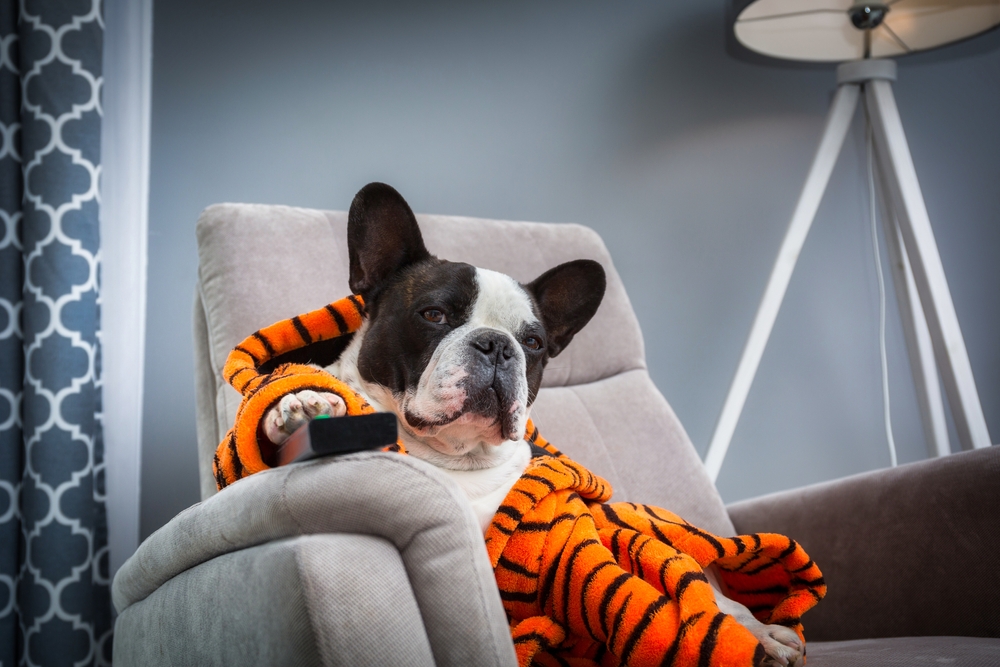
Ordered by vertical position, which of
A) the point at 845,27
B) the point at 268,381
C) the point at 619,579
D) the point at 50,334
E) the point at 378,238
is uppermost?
the point at 845,27

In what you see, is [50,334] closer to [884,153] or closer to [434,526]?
[434,526]

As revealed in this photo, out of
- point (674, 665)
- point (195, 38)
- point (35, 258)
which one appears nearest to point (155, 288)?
point (35, 258)

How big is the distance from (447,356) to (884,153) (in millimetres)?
1699

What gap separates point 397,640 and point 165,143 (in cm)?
172

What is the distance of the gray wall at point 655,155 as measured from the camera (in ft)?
6.72

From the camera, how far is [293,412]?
0.80 m

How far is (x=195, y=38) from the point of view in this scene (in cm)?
198

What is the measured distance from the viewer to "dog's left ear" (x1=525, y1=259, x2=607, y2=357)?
137cm

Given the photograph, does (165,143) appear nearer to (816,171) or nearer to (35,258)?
(35,258)

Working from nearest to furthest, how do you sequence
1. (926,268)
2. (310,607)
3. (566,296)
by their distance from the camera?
1. (310,607)
2. (566,296)
3. (926,268)

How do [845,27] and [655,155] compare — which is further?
[655,155]

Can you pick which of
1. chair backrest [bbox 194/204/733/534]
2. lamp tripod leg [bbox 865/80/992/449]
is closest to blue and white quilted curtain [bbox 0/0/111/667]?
chair backrest [bbox 194/204/733/534]

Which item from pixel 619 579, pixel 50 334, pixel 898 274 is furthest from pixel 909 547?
pixel 50 334

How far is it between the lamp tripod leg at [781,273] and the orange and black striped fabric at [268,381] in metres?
1.23
